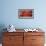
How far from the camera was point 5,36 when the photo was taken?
3.92 meters

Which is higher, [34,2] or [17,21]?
[34,2]

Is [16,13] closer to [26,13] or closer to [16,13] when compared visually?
[16,13]

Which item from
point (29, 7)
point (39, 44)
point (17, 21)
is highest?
point (29, 7)

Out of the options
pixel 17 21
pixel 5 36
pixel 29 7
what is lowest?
pixel 5 36

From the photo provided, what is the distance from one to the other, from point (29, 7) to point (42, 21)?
64 centimetres

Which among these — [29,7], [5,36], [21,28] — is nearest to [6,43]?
[5,36]

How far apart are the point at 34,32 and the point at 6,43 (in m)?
0.90

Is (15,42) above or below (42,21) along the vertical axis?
below

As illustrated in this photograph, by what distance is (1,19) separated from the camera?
14.4ft

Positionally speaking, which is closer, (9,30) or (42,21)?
(9,30)

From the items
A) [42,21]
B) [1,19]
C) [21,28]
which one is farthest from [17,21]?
[42,21]

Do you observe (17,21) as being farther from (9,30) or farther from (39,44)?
(39,44)

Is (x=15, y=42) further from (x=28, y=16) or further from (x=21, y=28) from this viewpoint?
(x=28, y=16)

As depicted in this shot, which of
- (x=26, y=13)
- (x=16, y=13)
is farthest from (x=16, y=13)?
(x=26, y=13)
